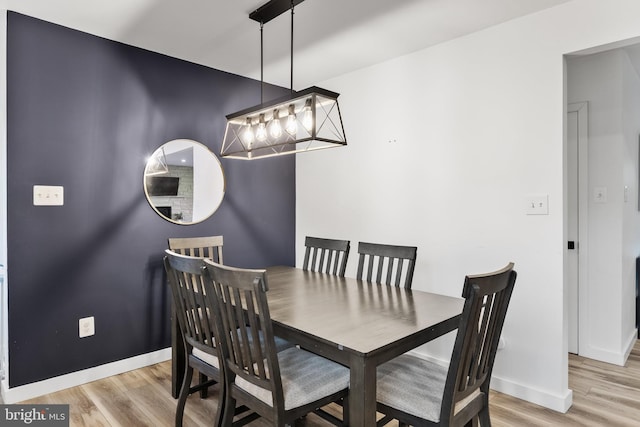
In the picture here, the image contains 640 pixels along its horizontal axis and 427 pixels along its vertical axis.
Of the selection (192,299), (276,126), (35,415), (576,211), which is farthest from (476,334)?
(35,415)

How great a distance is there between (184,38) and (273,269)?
5.80ft

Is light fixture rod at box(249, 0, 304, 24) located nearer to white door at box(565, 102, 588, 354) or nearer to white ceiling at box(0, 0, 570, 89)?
white ceiling at box(0, 0, 570, 89)

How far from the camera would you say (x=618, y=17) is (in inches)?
83.1

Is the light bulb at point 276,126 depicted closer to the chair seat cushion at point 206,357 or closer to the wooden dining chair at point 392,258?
the wooden dining chair at point 392,258

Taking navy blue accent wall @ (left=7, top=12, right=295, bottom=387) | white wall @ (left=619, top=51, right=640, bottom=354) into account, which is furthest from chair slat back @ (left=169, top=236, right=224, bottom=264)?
white wall @ (left=619, top=51, right=640, bottom=354)

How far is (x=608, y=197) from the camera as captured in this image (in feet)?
9.82

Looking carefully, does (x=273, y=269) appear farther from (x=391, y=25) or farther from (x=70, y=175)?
(x=391, y=25)

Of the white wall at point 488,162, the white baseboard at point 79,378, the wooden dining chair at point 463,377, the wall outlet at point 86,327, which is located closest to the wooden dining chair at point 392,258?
the white wall at point 488,162

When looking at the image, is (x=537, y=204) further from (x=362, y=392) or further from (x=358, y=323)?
(x=362, y=392)

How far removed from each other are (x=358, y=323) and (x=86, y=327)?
6.79ft

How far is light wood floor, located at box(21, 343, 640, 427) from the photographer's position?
2.17 meters

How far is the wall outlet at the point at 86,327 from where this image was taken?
264 centimetres

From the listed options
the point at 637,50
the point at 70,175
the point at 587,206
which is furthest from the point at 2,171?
the point at 637,50

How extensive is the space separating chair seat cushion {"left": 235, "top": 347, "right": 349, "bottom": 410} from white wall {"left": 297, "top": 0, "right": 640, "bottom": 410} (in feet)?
Result: 4.60
